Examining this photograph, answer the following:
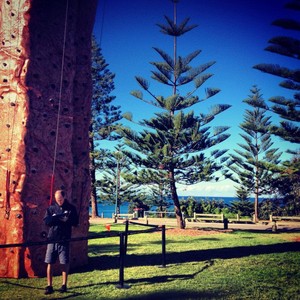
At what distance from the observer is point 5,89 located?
5125 mm

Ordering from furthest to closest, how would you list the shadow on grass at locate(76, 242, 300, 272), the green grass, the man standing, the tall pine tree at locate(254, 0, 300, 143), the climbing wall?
the tall pine tree at locate(254, 0, 300, 143) → the shadow on grass at locate(76, 242, 300, 272) → the climbing wall → the man standing → the green grass

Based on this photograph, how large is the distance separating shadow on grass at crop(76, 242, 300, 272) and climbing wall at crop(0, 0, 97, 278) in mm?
519

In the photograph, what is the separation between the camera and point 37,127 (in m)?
5.13

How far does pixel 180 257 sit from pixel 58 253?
133 inches

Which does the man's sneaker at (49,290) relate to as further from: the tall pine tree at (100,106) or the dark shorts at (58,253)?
the tall pine tree at (100,106)

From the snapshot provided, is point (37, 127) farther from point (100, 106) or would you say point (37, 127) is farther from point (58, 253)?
point (100, 106)

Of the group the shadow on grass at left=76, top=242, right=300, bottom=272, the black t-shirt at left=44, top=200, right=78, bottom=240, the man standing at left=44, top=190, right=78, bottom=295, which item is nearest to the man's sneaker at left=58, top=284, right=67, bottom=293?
the man standing at left=44, top=190, right=78, bottom=295

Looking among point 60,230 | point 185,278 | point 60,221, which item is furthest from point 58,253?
point 185,278

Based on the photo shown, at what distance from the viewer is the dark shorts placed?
4.17 m

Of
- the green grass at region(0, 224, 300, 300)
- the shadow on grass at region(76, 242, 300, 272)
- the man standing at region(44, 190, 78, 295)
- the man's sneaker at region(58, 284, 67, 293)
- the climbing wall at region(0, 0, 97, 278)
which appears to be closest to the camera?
the green grass at region(0, 224, 300, 300)

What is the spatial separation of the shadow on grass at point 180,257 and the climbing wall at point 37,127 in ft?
1.70

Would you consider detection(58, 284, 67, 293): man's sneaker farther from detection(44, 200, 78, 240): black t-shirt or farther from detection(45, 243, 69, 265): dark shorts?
detection(44, 200, 78, 240): black t-shirt

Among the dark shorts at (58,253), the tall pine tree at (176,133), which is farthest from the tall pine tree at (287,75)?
the dark shorts at (58,253)

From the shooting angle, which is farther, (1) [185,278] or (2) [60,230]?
(1) [185,278]
